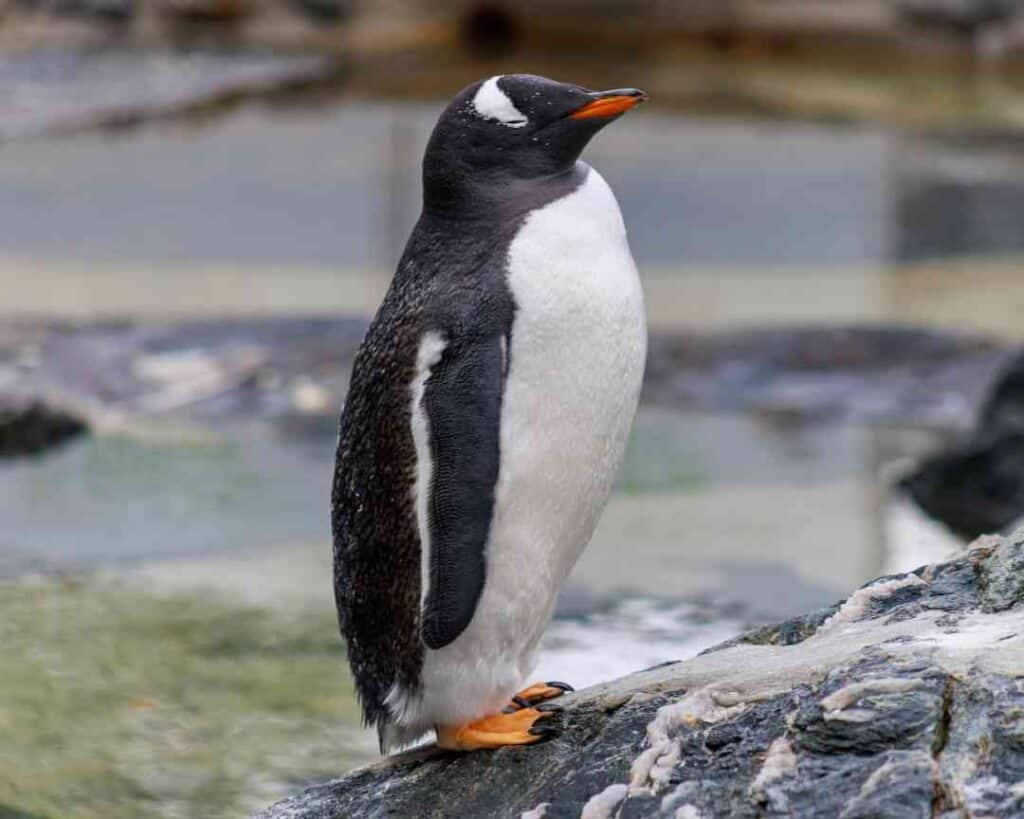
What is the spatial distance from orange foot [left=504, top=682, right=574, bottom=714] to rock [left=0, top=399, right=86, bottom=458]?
4.19 metres

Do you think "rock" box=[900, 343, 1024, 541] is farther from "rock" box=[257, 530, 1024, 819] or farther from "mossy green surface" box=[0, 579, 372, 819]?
"rock" box=[257, 530, 1024, 819]

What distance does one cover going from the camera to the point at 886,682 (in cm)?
246

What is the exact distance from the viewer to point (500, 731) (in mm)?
2852

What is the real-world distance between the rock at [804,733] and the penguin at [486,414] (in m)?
0.10

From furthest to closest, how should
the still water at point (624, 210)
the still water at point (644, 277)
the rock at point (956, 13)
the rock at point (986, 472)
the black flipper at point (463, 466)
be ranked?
the rock at point (956, 13), the still water at point (624, 210), the rock at point (986, 472), the still water at point (644, 277), the black flipper at point (463, 466)

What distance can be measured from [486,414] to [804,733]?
60cm

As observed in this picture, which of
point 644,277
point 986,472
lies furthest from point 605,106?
point 644,277

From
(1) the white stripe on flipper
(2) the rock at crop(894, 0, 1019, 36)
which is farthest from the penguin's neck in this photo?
(2) the rock at crop(894, 0, 1019, 36)

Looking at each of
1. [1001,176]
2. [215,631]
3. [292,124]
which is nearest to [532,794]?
[215,631]

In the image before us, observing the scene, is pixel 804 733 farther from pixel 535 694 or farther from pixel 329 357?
pixel 329 357

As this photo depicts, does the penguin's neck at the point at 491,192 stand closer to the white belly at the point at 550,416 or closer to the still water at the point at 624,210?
the white belly at the point at 550,416

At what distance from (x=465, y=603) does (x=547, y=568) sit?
0.47 ft

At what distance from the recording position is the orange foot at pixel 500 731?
2.82 meters

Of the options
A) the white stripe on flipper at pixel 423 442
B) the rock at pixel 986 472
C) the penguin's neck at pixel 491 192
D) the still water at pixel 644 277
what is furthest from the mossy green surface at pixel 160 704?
the rock at pixel 986 472
